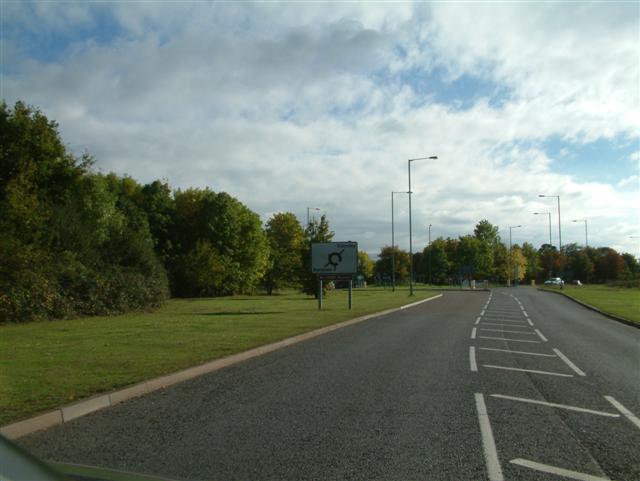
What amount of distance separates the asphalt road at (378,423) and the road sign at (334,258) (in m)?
17.1

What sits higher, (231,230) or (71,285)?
(231,230)

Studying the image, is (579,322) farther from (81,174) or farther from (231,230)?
(231,230)

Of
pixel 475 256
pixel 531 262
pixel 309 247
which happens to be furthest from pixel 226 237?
pixel 531 262

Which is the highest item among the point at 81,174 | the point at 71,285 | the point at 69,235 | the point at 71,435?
the point at 81,174

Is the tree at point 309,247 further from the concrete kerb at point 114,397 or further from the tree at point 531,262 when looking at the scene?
the tree at point 531,262

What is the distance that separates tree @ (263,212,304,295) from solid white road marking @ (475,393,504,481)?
38.4 metres

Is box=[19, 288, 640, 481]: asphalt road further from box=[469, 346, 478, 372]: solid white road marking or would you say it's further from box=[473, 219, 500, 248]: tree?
box=[473, 219, 500, 248]: tree

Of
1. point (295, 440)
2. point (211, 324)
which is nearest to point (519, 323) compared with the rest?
point (211, 324)

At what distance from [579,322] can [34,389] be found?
20.7m

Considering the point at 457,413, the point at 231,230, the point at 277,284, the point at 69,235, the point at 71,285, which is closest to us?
the point at 457,413

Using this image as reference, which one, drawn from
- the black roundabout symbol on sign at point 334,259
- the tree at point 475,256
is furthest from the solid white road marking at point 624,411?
the tree at point 475,256

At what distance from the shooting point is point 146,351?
1205cm

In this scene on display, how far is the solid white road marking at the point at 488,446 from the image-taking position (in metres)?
4.85

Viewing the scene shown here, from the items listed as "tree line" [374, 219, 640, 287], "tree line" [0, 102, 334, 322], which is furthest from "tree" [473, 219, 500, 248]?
"tree line" [0, 102, 334, 322]
